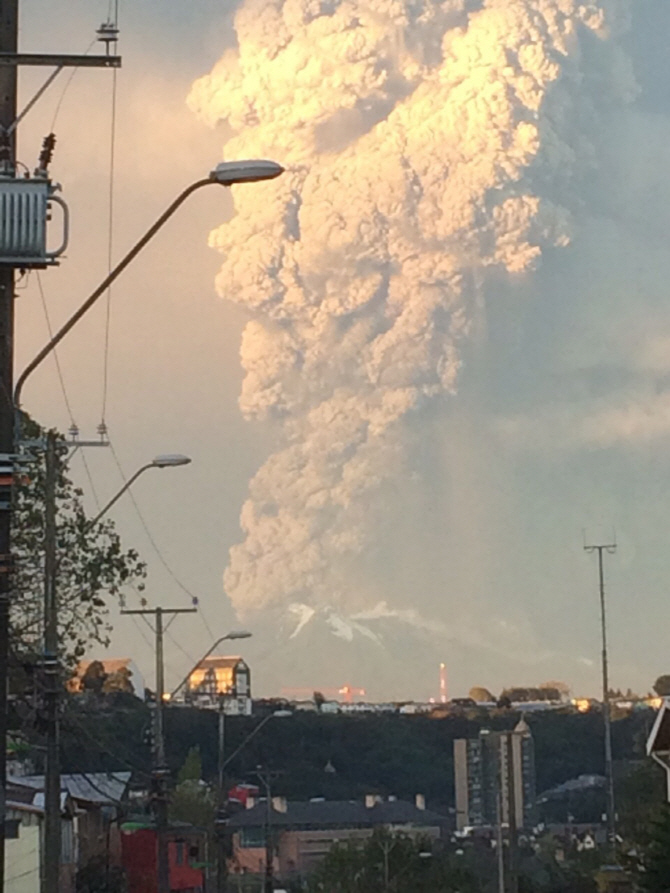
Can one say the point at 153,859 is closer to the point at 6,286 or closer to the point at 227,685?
the point at 227,685

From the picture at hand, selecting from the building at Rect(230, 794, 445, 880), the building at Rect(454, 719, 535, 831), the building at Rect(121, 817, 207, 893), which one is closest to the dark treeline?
the building at Rect(454, 719, 535, 831)

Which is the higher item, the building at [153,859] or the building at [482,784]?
the building at [482,784]

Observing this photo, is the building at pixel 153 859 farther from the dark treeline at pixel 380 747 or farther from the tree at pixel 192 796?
the dark treeline at pixel 380 747

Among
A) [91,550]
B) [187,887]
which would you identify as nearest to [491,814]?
[187,887]

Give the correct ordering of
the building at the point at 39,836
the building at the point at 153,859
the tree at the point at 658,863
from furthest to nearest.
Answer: the building at the point at 153,859, the building at the point at 39,836, the tree at the point at 658,863

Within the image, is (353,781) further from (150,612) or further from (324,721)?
(150,612)

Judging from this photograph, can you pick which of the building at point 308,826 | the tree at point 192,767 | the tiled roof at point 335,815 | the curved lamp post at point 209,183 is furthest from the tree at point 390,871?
the curved lamp post at point 209,183

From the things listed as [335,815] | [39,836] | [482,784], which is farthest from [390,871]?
[335,815]

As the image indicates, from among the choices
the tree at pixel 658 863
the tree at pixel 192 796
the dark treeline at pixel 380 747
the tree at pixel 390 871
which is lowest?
the tree at pixel 390 871
